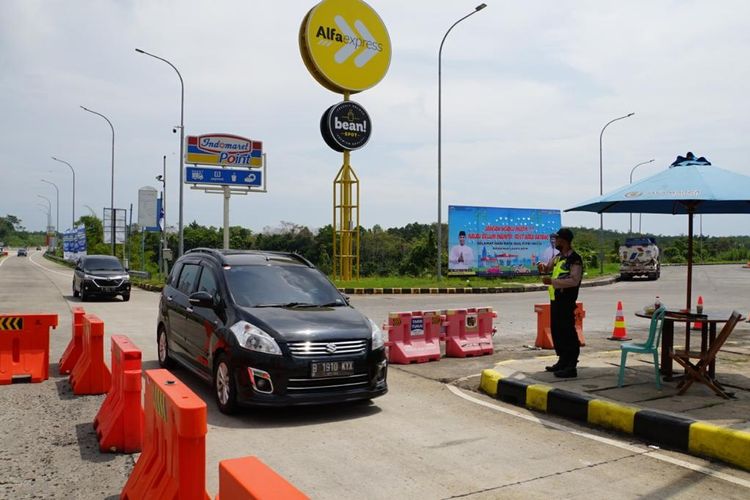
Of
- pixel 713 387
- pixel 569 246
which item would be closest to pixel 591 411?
pixel 713 387

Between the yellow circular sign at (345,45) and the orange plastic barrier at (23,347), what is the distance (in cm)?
2080

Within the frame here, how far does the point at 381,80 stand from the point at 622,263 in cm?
1927

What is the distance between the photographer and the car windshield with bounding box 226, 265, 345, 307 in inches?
280

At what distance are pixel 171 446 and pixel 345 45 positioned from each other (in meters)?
26.3

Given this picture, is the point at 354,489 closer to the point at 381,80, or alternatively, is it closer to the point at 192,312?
the point at 192,312

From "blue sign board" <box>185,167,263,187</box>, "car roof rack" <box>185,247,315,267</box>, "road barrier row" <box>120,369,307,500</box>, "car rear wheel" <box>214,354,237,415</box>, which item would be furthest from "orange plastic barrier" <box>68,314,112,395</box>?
"blue sign board" <box>185,167,263,187</box>

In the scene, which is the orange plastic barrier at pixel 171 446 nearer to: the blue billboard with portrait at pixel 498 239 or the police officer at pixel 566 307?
the police officer at pixel 566 307

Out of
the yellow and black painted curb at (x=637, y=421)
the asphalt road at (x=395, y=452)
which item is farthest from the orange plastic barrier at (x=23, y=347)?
the yellow and black painted curb at (x=637, y=421)

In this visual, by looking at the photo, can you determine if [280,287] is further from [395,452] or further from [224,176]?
[224,176]

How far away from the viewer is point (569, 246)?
7992 millimetres

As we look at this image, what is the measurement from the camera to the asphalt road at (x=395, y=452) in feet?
14.4

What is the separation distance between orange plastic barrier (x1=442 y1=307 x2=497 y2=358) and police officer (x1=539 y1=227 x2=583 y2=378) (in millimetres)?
2349

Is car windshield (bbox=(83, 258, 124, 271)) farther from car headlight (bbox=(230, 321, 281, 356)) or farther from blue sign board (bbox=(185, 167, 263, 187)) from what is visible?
car headlight (bbox=(230, 321, 281, 356))

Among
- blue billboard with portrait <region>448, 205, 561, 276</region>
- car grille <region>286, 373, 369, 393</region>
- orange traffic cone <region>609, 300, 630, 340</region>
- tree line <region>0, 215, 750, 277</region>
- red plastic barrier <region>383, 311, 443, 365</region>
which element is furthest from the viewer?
tree line <region>0, 215, 750, 277</region>
